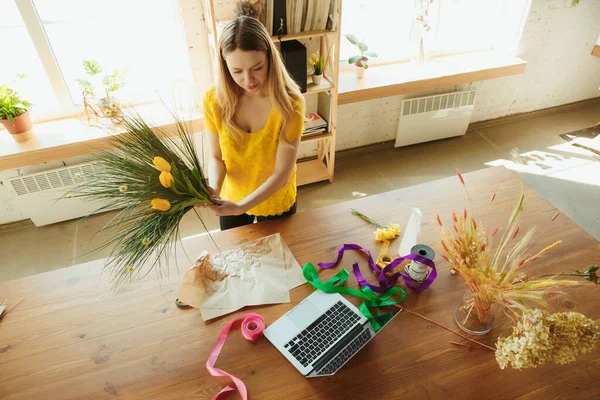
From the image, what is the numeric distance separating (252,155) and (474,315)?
0.99 m

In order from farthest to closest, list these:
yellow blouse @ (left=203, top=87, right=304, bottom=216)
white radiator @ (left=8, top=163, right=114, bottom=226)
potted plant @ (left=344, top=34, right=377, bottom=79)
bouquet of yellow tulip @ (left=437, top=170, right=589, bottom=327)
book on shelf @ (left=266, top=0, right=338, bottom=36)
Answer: potted plant @ (left=344, top=34, right=377, bottom=79) → white radiator @ (left=8, top=163, right=114, bottom=226) → book on shelf @ (left=266, top=0, right=338, bottom=36) → yellow blouse @ (left=203, top=87, right=304, bottom=216) → bouquet of yellow tulip @ (left=437, top=170, right=589, bottom=327)

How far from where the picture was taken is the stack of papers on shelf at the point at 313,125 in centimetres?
293

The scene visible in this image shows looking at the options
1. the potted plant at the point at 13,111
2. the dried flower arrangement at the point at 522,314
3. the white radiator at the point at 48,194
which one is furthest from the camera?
the white radiator at the point at 48,194

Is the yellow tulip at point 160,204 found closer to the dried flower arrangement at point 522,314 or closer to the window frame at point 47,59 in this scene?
the dried flower arrangement at point 522,314

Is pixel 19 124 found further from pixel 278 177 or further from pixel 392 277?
pixel 392 277

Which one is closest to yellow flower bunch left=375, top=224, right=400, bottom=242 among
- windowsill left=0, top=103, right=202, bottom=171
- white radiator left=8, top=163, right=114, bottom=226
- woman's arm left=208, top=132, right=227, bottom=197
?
woman's arm left=208, top=132, right=227, bottom=197

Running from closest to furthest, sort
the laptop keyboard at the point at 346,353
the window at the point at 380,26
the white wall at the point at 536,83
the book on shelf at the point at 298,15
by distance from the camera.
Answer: the laptop keyboard at the point at 346,353 < the book on shelf at the point at 298,15 < the window at the point at 380,26 < the white wall at the point at 536,83

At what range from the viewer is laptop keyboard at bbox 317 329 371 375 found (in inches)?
45.6

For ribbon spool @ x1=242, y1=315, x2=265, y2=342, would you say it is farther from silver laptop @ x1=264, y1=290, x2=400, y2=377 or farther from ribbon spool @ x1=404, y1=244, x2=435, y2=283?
ribbon spool @ x1=404, y1=244, x2=435, y2=283

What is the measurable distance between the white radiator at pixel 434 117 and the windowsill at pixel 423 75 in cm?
23

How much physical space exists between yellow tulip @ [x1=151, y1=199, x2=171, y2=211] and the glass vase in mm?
955

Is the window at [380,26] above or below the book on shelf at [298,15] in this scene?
below

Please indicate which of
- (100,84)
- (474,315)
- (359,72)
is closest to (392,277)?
(474,315)

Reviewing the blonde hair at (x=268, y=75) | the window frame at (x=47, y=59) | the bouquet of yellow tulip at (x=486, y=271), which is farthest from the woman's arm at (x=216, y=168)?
the window frame at (x=47, y=59)
